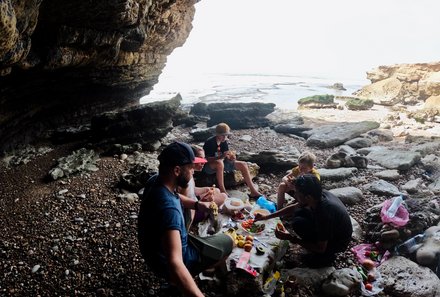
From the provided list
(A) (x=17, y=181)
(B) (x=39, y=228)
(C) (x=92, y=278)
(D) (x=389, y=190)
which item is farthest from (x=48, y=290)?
(D) (x=389, y=190)

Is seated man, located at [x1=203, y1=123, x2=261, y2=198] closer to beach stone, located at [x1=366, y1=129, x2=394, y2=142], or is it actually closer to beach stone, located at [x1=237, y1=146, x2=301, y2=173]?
beach stone, located at [x1=237, y1=146, x2=301, y2=173]

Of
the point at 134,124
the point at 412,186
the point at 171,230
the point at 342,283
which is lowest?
the point at 342,283

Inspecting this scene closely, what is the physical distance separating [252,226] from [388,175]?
5.40m

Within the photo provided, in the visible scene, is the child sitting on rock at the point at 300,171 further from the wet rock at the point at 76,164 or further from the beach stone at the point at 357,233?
the wet rock at the point at 76,164

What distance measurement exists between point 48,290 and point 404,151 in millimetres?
10652

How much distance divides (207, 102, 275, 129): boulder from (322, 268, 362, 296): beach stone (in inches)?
474

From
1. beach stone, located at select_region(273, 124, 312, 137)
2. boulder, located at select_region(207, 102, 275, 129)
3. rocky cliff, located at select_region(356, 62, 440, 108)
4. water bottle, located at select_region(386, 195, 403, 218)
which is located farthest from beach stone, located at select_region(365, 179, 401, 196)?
rocky cliff, located at select_region(356, 62, 440, 108)

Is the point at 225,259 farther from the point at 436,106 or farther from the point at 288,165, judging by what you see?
the point at 436,106

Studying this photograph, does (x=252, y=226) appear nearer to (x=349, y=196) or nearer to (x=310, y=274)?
(x=310, y=274)

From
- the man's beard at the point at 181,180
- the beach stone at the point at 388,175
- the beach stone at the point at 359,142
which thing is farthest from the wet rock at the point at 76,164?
the beach stone at the point at 359,142

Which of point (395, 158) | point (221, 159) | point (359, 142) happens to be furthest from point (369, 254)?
point (359, 142)

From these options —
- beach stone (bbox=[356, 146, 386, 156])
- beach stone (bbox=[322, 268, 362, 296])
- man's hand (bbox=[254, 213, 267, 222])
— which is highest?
beach stone (bbox=[356, 146, 386, 156])

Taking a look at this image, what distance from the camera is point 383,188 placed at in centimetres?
744

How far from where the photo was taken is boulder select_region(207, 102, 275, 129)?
16172 mm
